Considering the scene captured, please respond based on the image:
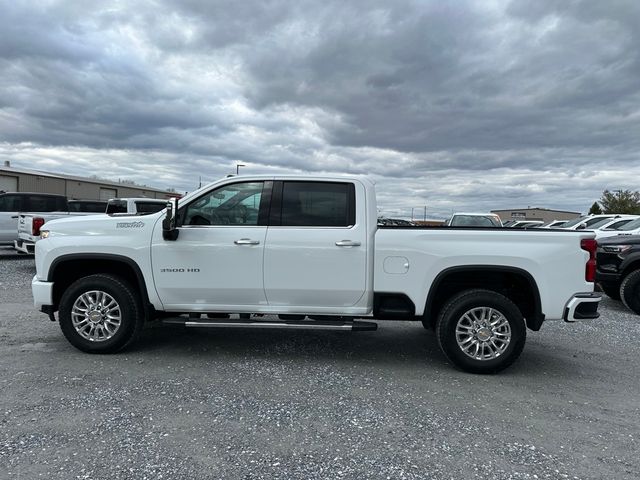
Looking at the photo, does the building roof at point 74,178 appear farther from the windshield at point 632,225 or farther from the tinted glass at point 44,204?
the windshield at point 632,225

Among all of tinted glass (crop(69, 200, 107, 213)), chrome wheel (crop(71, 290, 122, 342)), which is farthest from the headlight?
tinted glass (crop(69, 200, 107, 213))

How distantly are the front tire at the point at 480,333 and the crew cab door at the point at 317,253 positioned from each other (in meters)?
0.96

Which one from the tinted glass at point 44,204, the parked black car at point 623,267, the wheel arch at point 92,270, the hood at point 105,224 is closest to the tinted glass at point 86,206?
the tinted glass at point 44,204

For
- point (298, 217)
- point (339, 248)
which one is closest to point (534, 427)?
point (339, 248)

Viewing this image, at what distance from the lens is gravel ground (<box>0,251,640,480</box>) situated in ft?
9.73

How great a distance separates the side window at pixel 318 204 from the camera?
16.1 feet

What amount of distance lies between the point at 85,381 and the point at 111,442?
4.27ft

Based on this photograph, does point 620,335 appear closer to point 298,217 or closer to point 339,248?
point 339,248

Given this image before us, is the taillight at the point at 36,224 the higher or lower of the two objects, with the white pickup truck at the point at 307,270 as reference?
higher

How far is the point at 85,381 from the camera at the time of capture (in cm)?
424

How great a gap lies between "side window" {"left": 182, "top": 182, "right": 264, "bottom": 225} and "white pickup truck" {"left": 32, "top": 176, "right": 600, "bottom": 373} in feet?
0.04

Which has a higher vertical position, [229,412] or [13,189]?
[13,189]

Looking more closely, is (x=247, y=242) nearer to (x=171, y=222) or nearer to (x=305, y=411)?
(x=171, y=222)

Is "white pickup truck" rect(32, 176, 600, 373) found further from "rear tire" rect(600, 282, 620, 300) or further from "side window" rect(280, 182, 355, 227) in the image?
"rear tire" rect(600, 282, 620, 300)
